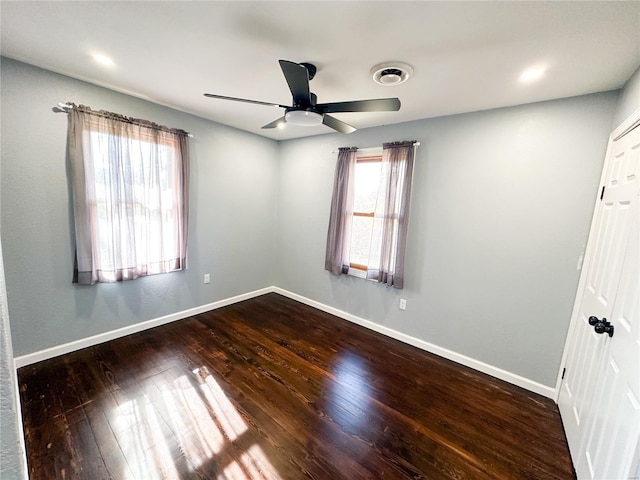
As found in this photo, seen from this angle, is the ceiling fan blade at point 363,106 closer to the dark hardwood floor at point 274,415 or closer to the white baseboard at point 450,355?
the dark hardwood floor at point 274,415

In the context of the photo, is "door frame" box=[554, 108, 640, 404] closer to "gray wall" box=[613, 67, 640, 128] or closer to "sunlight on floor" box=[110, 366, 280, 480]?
"gray wall" box=[613, 67, 640, 128]

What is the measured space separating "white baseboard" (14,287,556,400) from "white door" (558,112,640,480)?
1.01 feet

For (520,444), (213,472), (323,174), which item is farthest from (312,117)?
(520,444)

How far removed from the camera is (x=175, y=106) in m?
2.83

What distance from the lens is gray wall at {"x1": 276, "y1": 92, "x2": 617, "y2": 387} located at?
2100 mm

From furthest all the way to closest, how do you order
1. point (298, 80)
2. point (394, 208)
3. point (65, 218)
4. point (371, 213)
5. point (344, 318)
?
point (344, 318), point (371, 213), point (394, 208), point (65, 218), point (298, 80)

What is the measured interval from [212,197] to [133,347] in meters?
1.84

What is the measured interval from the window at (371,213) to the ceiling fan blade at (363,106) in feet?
3.82

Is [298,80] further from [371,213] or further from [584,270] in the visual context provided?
[584,270]

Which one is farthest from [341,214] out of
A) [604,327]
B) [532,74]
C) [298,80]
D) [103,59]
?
[103,59]

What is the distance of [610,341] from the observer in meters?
1.42

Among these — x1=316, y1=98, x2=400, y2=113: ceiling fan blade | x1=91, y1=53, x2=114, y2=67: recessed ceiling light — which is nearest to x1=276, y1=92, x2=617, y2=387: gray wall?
x1=316, y1=98, x2=400, y2=113: ceiling fan blade

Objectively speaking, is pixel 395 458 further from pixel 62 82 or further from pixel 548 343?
pixel 62 82

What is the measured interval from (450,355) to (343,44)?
114 inches
